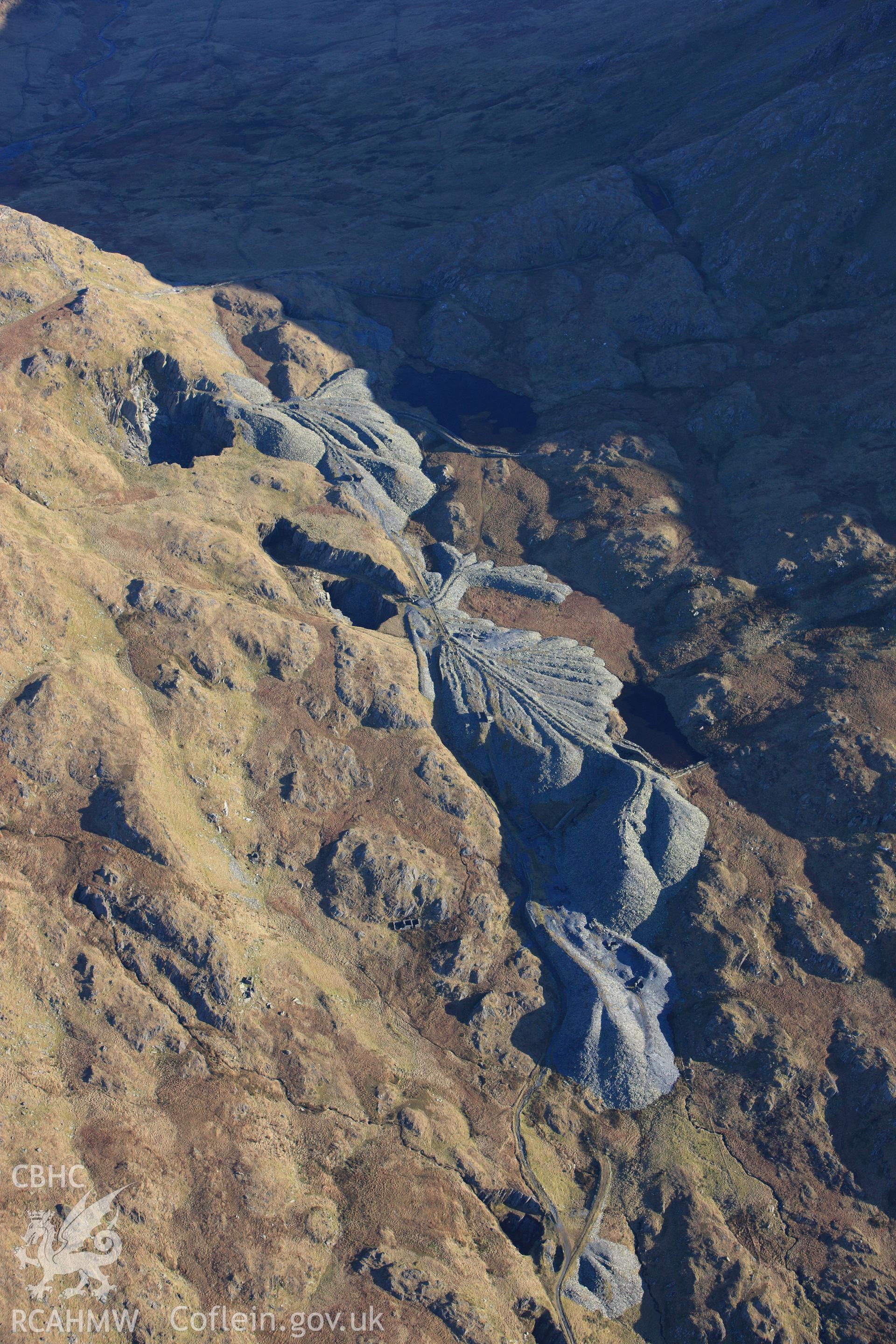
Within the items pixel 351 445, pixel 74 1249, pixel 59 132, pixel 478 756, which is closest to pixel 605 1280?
pixel 74 1249

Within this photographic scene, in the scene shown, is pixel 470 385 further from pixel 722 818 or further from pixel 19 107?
pixel 19 107

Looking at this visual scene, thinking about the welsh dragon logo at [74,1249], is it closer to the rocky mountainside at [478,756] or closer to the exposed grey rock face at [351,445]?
the rocky mountainside at [478,756]

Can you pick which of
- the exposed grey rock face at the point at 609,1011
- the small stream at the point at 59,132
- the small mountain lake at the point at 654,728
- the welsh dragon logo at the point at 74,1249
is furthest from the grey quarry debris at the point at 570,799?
the small stream at the point at 59,132

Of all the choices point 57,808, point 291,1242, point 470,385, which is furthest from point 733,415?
point 291,1242

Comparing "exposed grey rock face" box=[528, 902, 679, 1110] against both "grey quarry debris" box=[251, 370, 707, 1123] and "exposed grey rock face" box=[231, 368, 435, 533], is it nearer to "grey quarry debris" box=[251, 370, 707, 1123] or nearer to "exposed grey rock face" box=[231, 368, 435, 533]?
"grey quarry debris" box=[251, 370, 707, 1123]

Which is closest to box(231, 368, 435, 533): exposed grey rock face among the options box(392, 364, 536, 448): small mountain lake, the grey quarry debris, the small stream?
the grey quarry debris

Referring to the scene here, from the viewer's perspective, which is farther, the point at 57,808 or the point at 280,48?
the point at 280,48
